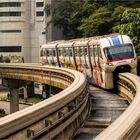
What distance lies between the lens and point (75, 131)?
1570 centimetres

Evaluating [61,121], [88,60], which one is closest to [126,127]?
[61,121]

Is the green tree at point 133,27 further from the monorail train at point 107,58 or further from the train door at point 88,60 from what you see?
the train door at point 88,60

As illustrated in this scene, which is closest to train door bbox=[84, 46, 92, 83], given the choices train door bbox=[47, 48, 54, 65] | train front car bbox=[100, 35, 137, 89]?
train front car bbox=[100, 35, 137, 89]

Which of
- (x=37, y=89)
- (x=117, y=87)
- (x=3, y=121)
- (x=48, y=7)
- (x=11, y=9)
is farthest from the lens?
(x=11, y=9)

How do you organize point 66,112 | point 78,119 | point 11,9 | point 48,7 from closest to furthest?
1. point 66,112
2. point 78,119
3. point 48,7
4. point 11,9

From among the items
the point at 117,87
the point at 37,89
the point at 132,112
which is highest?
the point at 132,112

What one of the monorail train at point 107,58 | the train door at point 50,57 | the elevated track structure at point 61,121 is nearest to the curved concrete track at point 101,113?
A: the elevated track structure at point 61,121

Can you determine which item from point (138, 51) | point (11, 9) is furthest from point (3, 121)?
point (11, 9)

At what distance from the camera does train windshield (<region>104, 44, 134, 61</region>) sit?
28.2 metres

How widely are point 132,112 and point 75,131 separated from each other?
333 cm

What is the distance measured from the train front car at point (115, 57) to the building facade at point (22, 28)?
88.9 m

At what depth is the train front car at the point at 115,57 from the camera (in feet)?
91.2

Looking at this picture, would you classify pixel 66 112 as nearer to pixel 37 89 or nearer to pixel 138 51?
pixel 138 51

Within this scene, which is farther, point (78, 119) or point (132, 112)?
point (78, 119)
